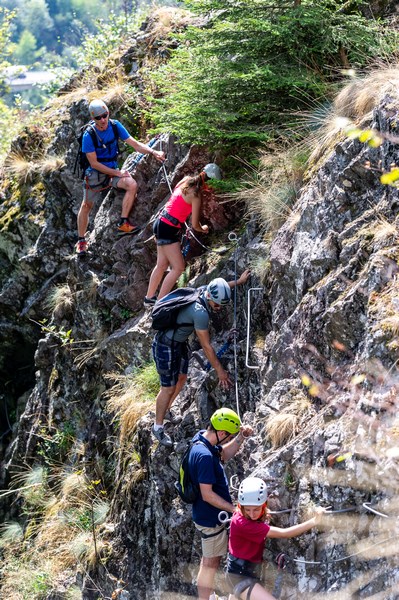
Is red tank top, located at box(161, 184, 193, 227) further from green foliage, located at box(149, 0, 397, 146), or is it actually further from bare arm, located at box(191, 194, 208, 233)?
green foliage, located at box(149, 0, 397, 146)

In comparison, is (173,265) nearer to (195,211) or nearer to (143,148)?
(195,211)

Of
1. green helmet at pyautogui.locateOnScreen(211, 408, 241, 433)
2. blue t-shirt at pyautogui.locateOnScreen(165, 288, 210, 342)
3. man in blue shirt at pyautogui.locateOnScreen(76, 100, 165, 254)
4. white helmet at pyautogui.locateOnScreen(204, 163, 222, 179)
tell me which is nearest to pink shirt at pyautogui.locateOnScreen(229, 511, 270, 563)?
A: green helmet at pyautogui.locateOnScreen(211, 408, 241, 433)

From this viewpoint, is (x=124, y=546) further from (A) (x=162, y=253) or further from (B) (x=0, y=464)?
(B) (x=0, y=464)

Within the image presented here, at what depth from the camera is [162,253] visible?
11.7 metres

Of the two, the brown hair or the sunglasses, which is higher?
the sunglasses

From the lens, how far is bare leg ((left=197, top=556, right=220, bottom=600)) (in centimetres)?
884

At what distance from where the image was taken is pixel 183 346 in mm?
10094

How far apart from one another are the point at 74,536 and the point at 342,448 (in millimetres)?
5996

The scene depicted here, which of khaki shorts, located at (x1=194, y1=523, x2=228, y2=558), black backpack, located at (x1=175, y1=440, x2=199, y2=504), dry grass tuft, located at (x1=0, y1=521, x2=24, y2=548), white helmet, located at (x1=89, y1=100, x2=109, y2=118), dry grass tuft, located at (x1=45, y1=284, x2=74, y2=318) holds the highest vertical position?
white helmet, located at (x1=89, y1=100, x2=109, y2=118)

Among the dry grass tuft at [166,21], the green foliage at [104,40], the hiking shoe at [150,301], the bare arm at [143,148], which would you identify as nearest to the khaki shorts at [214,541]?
the hiking shoe at [150,301]

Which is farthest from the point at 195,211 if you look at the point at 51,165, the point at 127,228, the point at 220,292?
the point at 51,165

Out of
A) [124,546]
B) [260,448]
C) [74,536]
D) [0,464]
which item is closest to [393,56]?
[260,448]

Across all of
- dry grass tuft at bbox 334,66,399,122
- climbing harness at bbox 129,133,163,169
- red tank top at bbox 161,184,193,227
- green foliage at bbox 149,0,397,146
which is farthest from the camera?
climbing harness at bbox 129,133,163,169

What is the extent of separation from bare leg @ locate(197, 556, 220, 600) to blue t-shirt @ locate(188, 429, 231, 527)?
470mm
